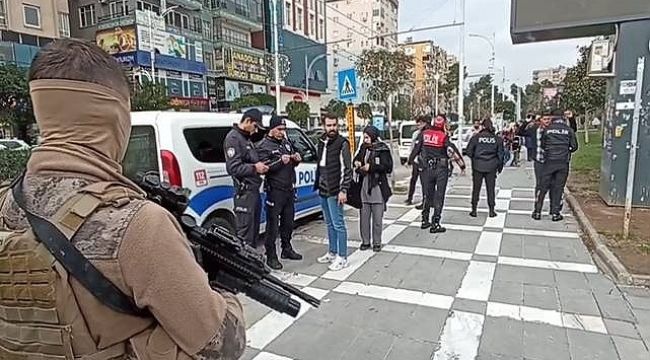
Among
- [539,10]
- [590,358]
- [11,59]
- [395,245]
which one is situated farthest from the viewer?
[11,59]

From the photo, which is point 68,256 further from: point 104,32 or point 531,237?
point 104,32

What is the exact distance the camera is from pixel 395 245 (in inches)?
243

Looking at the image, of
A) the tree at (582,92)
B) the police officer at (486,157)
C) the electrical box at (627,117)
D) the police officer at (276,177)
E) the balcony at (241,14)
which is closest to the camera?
the police officer at (276,177)

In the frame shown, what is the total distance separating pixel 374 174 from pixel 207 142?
204 centimetres

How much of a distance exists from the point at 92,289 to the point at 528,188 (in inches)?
449

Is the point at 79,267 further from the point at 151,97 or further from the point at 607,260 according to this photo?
the point at 151,97

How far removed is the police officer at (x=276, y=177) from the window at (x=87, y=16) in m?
35.4

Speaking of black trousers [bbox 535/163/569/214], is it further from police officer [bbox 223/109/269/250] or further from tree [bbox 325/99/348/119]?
police officer [bbox 223/109/269/250]

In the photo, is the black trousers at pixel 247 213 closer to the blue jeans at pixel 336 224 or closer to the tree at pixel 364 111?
the blue jeans at pixel 336 224

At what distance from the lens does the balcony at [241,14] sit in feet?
139

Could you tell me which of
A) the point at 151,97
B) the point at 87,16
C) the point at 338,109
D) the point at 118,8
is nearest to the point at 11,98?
the point at 151,97

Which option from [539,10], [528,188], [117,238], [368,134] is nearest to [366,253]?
[368,134]

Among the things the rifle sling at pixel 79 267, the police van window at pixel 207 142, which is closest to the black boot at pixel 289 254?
the police van window at pixel 207 142

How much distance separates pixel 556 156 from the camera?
715 cm
